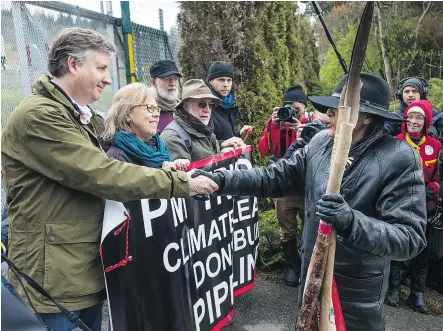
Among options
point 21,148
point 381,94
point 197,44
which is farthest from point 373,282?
point 197,44

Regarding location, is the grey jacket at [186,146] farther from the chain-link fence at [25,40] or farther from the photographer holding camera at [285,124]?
the chain-link fence at [25,40]

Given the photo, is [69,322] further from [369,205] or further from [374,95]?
[374,95]

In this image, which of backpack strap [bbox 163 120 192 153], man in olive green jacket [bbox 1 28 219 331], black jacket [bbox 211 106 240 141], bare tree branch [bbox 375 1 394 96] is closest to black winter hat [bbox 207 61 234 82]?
black jacket [bbox 211 106 240 141]

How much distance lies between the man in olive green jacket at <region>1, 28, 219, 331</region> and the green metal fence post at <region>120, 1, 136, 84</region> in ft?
10.8

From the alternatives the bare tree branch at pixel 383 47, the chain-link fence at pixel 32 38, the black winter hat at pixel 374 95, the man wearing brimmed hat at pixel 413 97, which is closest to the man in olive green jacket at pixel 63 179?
the black winter hat at pixel 374 95

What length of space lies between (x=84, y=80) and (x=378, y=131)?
1.42 meters

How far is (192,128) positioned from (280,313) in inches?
75.2

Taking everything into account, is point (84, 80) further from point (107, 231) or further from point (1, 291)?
point (1, 291)

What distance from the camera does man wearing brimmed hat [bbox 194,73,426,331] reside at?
5.71ft

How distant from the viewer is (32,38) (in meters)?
3.89

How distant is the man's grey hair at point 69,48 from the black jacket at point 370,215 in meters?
0.92

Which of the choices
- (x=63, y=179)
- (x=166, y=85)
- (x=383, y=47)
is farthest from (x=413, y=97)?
(x=383, y=47)

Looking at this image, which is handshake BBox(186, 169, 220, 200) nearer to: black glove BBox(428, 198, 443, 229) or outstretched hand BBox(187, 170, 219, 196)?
outstretched hand BBox(187, 170, 219, 196)

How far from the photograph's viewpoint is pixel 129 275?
2.29 m
